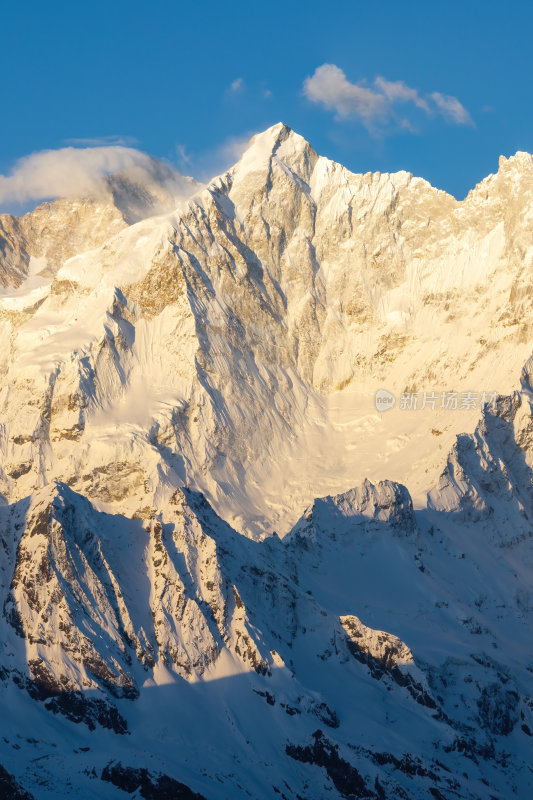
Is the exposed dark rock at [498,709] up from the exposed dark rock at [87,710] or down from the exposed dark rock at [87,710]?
down

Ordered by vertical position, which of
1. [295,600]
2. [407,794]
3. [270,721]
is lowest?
[407,794]

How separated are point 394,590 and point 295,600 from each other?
28109 mm

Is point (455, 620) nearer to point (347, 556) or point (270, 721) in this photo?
point (347, 556)

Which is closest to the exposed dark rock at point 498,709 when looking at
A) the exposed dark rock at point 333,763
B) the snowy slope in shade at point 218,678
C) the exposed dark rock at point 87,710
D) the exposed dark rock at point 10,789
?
the snowy slope in shade at point 218,678

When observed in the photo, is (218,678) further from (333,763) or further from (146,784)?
(146,784)

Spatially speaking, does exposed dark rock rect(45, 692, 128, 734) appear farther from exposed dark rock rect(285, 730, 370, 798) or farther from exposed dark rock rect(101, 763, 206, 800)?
exposed dark rock rect(285, 730, 370, 798)

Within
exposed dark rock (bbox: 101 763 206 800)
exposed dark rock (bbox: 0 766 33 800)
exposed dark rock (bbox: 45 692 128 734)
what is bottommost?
exposed dark rock (bbox: 101 763 206 800)

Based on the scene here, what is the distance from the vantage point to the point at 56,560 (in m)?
148

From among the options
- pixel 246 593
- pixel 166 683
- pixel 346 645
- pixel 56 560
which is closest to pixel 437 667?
pixel 346 645

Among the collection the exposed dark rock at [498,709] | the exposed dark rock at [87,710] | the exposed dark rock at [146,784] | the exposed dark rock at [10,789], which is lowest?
the exposed dark rock at [498,709]

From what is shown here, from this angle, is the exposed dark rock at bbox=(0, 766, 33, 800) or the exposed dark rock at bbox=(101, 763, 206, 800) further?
the exposed dark rock at bbox=(101, 763, 206, 800)

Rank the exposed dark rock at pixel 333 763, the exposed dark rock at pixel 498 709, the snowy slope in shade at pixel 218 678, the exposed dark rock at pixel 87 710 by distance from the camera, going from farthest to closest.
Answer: the exposed dark rock at pixel 498 709
the exposed dark rock at pixel 333 763
the snowy slope in shade at pixel 218 678
the exposed dark rock at pixel 87 710

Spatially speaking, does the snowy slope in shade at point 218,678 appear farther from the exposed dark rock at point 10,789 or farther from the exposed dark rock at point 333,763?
the exposed dark rock at point 10,789

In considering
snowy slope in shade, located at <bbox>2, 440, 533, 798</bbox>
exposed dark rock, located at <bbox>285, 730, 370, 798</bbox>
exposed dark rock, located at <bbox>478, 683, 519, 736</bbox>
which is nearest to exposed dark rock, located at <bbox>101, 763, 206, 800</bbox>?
snowy slope in shade, located at <bbox>2, 440, 533, 798</bbox>
